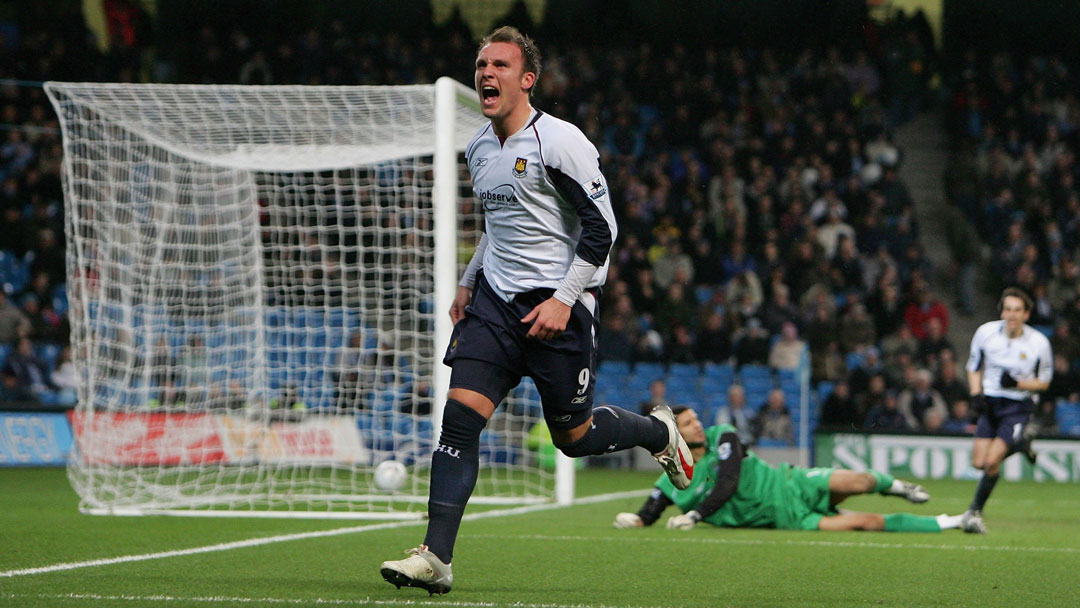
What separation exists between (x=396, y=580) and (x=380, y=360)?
24.0 ft

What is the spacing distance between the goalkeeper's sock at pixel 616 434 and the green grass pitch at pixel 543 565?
546mm

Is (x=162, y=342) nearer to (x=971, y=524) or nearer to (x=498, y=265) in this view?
(x=971, y=524)

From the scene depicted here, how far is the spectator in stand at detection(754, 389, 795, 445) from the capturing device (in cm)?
1658

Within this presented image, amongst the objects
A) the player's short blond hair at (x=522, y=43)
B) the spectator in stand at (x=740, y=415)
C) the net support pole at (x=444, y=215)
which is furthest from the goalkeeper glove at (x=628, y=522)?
the spectator in stand at (x=740, y=415)

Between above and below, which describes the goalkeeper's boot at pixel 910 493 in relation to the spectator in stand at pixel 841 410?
below

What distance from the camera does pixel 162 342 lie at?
41.8ft

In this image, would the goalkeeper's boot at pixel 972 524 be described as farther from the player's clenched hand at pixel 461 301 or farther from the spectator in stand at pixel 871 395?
the spectator in stand at pixel 871 395

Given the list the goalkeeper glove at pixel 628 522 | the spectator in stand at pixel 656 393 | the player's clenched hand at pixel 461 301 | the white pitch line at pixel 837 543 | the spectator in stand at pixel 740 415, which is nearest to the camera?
the player's clenched hand at pixel 461 301

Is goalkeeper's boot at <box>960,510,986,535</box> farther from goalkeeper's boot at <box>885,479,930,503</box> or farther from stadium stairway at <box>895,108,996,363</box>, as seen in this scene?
stadium stairway at <box>895,108,996,363</box>

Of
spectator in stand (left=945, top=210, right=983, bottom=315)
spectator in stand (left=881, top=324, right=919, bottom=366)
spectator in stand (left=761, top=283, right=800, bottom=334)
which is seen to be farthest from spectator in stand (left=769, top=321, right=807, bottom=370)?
spectator in stand (left=945, top=210, right=983, bottom=315)

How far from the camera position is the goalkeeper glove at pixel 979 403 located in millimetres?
9680

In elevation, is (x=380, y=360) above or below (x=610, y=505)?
above

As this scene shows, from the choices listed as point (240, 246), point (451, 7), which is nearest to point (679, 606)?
point (240, 246)

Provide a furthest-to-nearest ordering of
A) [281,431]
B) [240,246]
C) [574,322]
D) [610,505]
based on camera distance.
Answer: [281,431] → [240,246] → [610,505] → [574,322]
